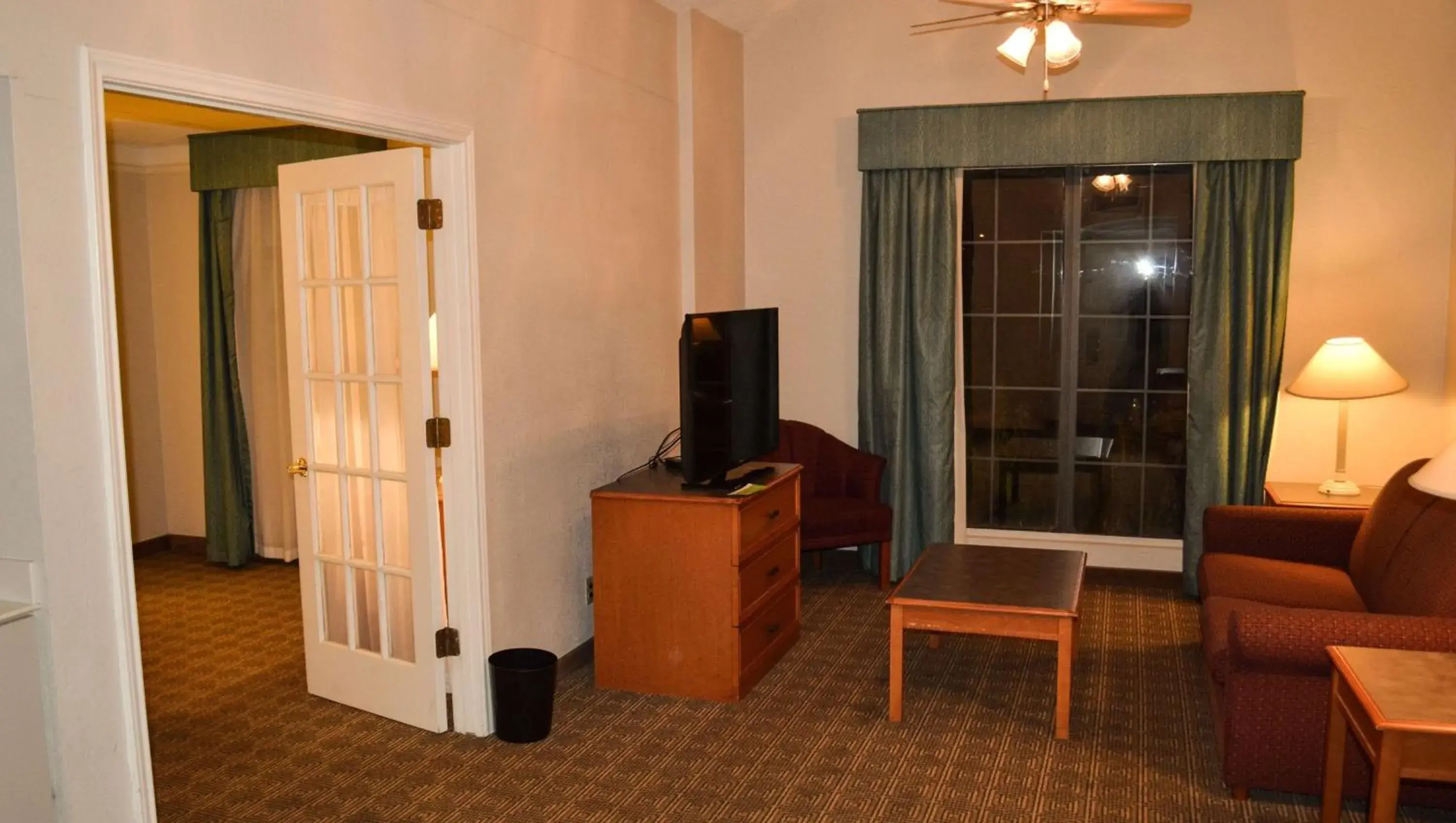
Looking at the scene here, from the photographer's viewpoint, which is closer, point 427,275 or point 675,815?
point 675,815

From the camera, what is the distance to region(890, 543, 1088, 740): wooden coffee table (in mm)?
4008

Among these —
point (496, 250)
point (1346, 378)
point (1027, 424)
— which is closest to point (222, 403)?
point (496, 250)

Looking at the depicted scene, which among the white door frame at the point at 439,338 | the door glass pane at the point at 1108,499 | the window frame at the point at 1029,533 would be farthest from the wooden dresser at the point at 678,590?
the door glass pane at the point at 1108,499

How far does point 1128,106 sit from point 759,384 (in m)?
2.32

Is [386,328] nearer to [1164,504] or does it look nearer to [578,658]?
[578,658]

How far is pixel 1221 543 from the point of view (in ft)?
15.9

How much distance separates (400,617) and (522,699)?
0.55 m

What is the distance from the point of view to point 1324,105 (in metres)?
5.51

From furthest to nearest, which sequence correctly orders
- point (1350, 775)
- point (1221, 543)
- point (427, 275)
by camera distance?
point (1221, 543) → point (427, 275) → point (1350, 775)

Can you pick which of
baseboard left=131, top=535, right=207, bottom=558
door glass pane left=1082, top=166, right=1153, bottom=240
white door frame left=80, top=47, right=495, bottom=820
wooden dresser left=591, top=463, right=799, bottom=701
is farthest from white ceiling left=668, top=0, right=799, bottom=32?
baseboard left=131, top=535, right=207, bottom=558

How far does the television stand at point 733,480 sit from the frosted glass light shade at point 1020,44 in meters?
1.83

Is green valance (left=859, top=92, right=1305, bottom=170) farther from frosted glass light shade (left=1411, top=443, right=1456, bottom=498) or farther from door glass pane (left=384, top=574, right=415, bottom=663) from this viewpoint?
door glass pane (left=384, top=574, right=415, bottom=663)

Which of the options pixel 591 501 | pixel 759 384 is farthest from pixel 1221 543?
pixel 591 501

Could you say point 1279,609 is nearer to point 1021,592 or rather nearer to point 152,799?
point 1021,592
